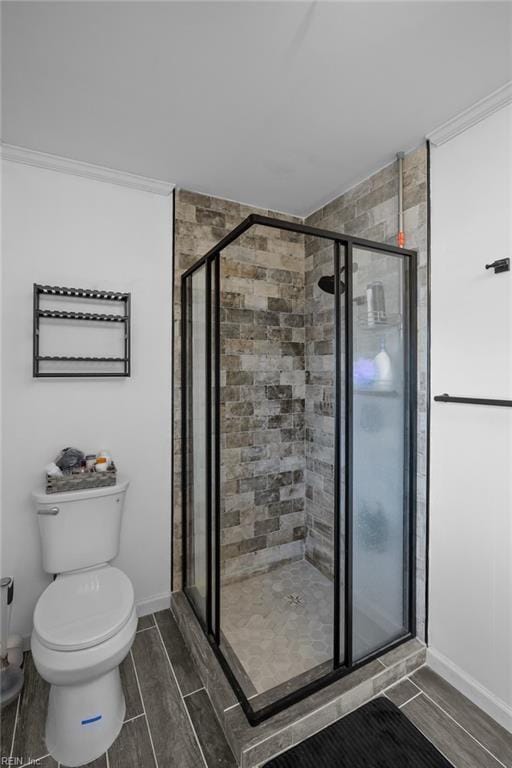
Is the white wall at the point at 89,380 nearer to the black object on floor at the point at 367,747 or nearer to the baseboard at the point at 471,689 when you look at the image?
the black object on floor at the point at 367,747

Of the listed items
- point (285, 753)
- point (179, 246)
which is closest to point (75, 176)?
point (179, 246)

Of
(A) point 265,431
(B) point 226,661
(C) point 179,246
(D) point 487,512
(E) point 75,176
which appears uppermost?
(E) point 75,176

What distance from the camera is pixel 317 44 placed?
1.31 m

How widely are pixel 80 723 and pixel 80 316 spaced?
70.2 inches

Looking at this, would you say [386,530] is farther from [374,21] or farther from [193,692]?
[374,21]

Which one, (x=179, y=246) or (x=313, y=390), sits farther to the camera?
(x=313, y=390)

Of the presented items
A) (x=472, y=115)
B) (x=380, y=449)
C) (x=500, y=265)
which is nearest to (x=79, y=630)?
(x=380, y=449)

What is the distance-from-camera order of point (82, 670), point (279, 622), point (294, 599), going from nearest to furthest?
1. point (82, 670)
2. point (279, 622)
3. point (294, 599)

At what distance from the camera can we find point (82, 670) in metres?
1.39

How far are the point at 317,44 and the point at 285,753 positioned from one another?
2579 millimetres

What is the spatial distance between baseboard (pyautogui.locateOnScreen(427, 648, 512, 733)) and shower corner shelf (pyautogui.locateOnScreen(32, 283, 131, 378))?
214cm

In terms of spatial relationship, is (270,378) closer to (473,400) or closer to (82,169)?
(473,400)

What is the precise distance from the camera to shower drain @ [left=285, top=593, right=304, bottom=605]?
7.72ft

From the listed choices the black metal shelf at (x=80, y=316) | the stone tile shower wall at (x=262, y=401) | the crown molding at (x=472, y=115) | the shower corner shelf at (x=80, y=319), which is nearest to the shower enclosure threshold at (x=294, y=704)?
the stone tile shower wall at (x=262, y=401)
